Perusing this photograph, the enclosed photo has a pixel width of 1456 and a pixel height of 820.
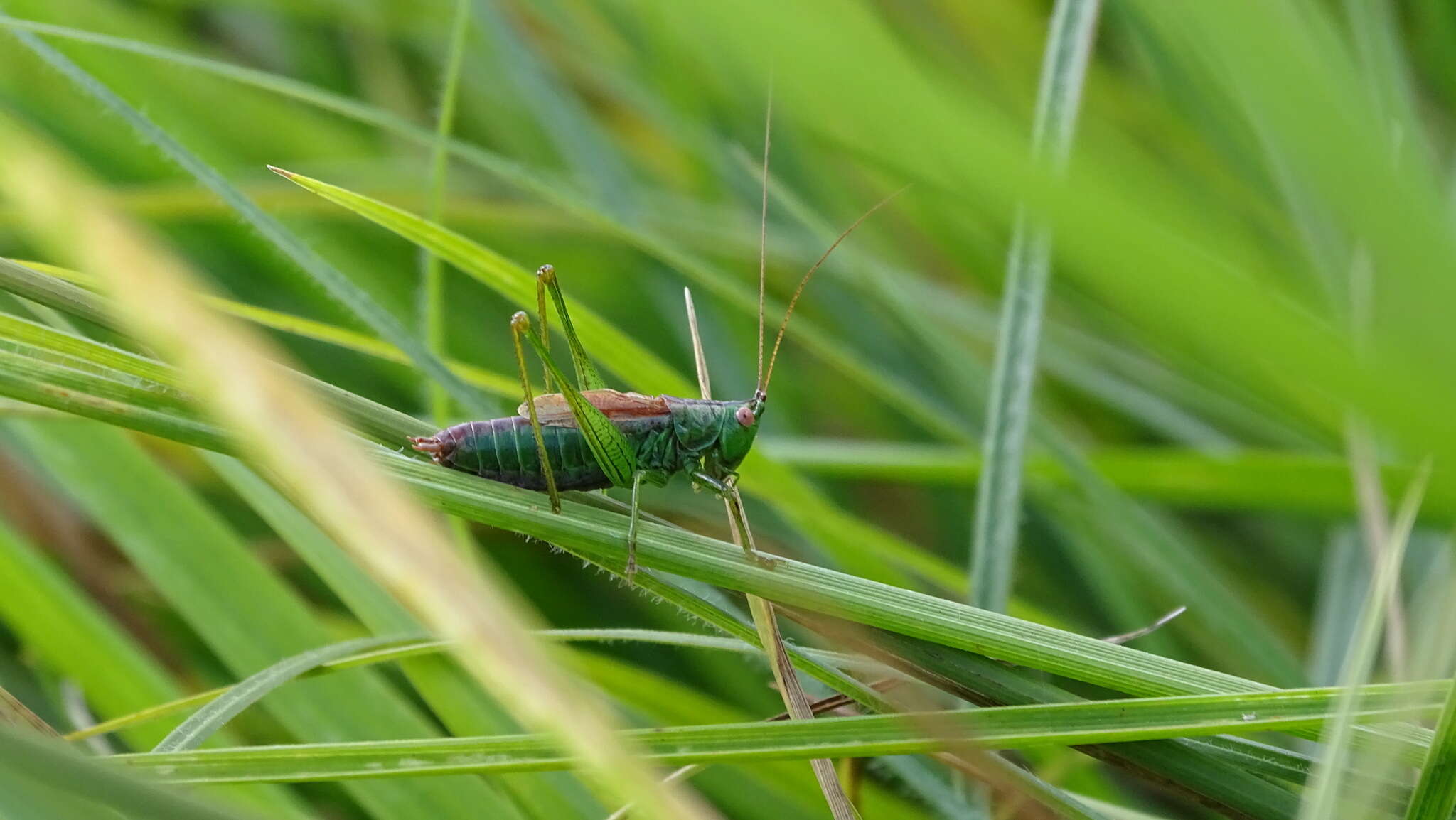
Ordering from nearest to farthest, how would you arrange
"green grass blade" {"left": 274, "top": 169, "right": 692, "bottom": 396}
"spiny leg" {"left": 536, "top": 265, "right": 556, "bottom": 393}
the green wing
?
"green grass blade" {"left": 274, "top": 169, "right": 692, "bottom": 396} → "spiny leg" {"left": 536, "top": 265, "right": 556, "bottom": 393} → the green wing

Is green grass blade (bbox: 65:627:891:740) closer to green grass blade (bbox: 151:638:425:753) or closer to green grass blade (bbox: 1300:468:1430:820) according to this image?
green grass blade (bbox: 151:638:425:753)

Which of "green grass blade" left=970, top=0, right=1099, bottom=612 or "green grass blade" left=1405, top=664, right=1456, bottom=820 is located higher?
"green grass blade" left=970, top=0, right=1099, bottom=612

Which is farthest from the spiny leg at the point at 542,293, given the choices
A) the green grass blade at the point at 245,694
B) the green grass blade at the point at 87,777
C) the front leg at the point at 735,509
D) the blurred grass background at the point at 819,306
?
the green grass blade at the point at 87,777

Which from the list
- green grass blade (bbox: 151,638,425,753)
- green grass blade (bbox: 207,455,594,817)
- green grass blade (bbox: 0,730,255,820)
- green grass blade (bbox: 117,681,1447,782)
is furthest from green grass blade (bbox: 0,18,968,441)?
green grass blade (bbox: 0,730,255,820)

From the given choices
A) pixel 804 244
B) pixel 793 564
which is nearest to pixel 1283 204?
pixel 804 244

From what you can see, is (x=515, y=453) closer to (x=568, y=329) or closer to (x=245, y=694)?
(x=568, y=329)

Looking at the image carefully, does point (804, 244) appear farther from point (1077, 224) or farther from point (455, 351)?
point (1077, 224)

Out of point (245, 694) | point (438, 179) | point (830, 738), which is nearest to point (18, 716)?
point (245, 694)
